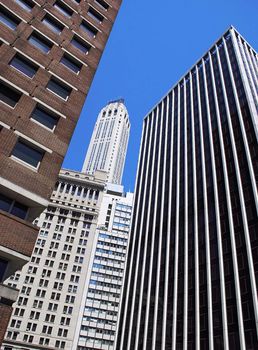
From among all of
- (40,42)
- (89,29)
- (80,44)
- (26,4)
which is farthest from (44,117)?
(89,29)

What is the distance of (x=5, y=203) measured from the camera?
17156mm

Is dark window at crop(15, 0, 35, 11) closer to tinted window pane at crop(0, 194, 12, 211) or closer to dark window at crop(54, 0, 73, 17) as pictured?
dark window at crop(54, 0, 73, 17)

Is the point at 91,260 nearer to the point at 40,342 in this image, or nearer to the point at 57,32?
the point at 40,342

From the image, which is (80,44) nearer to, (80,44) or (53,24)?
(80,44)

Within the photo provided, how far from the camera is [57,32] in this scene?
2577 cm

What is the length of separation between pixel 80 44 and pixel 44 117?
9.45 meters

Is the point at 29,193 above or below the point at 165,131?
below

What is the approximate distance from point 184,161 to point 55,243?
46257mm

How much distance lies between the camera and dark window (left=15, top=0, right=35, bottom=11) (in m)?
24.7

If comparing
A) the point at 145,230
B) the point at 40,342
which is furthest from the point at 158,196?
the point at 40,342

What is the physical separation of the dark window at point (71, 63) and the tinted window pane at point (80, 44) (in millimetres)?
1897

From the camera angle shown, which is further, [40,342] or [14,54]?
[40,342]

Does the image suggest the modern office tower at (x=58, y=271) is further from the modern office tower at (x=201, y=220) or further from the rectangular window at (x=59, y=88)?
the rectangular window at (x=59, y=88)

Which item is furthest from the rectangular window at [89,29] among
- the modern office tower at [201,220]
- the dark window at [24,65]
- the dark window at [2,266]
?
the modern office tower at [201,220]
